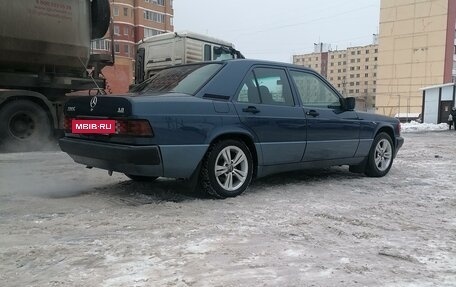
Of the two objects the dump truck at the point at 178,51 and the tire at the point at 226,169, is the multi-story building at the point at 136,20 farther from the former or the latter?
the tire at the point at 226,169

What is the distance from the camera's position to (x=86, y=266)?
3.04 m

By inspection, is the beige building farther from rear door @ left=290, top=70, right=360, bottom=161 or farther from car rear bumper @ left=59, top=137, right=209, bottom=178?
car rear bumper @ left=59, top=137, right=209, bottom=178

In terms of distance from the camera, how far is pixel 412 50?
65.7 metres

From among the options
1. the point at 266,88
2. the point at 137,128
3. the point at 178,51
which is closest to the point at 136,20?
the point at 178,51

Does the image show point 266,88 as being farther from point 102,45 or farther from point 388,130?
point 102,45

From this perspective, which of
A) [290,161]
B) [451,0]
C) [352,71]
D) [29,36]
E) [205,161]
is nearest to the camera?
[205,161]

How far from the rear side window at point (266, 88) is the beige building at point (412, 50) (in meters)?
58.0

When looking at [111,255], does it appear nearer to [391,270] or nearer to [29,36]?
[391,270]

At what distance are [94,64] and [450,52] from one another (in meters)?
62.3

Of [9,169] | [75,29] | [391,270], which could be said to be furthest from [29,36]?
[391,270]

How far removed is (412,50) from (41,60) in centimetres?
6561

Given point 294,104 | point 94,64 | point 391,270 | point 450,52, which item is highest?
point 450,52

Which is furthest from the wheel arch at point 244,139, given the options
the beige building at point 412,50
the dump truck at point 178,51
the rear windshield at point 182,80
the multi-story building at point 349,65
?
the multi-story building at point 349,65

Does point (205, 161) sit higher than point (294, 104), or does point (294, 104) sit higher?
point (294, 104)
